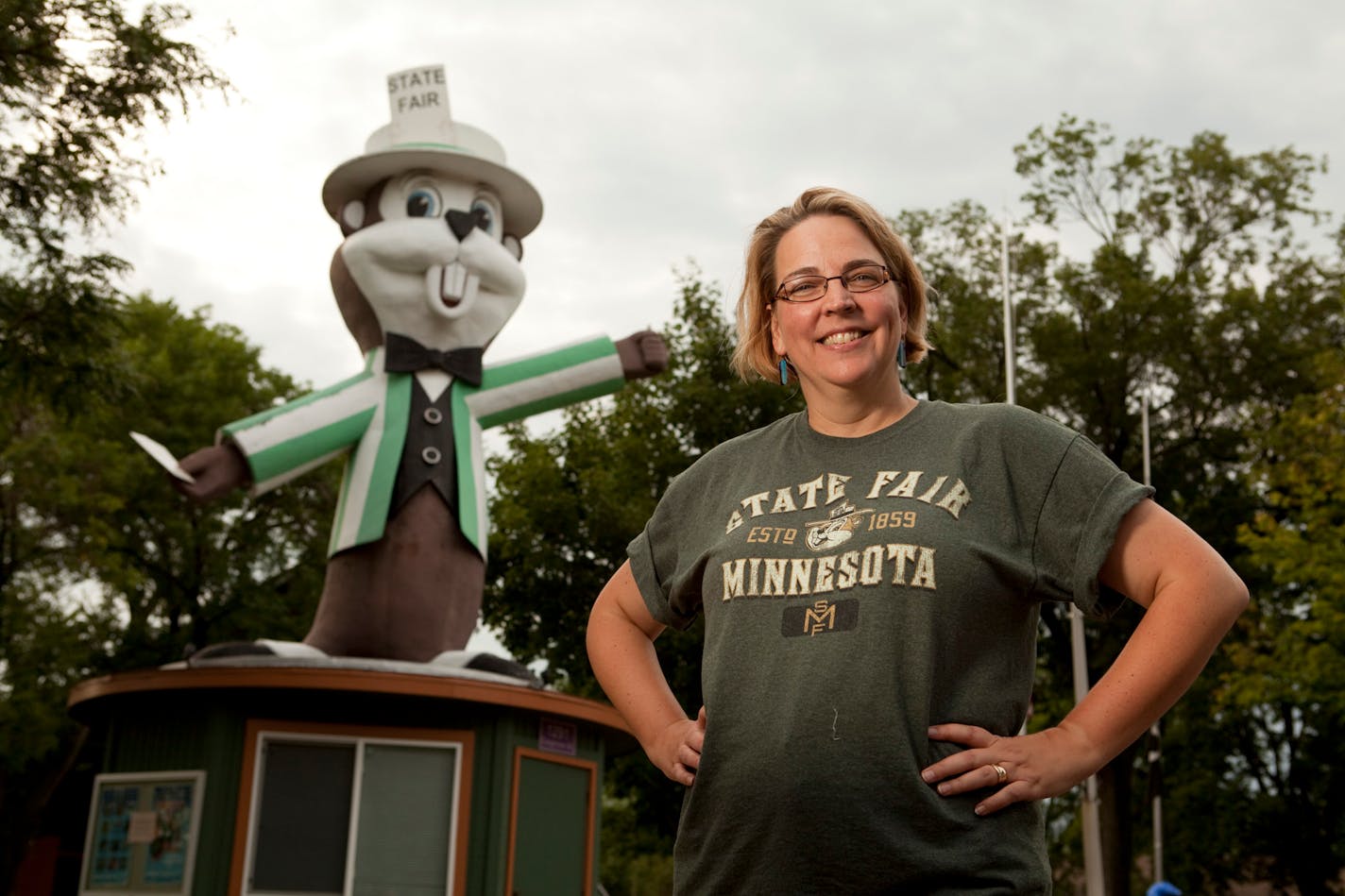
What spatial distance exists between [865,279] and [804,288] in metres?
0.10

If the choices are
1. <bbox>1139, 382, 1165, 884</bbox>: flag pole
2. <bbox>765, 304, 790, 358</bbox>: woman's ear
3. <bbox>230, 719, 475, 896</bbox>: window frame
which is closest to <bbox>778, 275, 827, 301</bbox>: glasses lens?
<bbox>765, 304, 790, 358</bbox>: woman's ear

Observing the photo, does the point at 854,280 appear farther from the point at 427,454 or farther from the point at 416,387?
the point at 416,387

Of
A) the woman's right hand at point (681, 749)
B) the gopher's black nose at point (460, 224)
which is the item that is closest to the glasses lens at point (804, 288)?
the woman's right hand at point (681, 749)

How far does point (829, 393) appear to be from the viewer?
85.8 inches

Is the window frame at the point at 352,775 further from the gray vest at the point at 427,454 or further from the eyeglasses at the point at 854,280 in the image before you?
the eyeglasses at the point at 854,280

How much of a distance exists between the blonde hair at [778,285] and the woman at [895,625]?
0.5 inches

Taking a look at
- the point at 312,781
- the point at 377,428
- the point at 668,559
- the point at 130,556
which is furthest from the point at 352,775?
the point at 130,556

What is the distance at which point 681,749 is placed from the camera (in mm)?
2033

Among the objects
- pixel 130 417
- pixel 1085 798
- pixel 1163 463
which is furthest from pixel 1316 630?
pixel 130 417

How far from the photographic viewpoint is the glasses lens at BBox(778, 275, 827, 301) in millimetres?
2178

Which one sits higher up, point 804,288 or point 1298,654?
point 1298,654

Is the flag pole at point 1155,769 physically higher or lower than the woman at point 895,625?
higher

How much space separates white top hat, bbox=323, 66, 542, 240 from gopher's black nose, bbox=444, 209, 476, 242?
359mm

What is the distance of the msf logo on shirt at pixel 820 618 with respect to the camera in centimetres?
187
